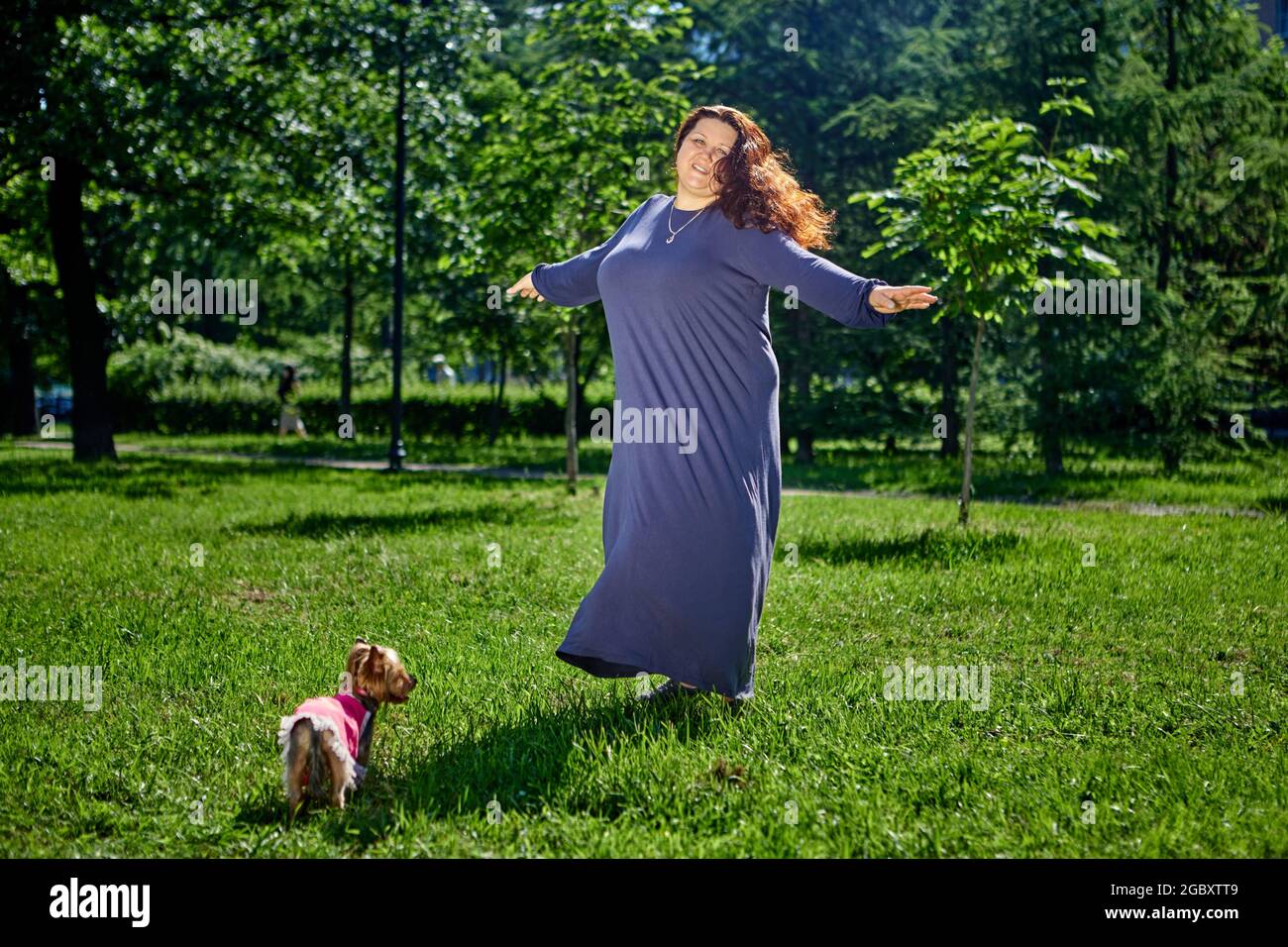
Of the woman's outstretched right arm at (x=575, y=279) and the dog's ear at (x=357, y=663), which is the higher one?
the woman's outstretched right arm at (x=575, y=279)

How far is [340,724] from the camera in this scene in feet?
12.2

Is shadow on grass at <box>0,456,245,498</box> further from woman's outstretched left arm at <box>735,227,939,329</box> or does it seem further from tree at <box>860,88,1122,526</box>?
woman's outstretched left arm at <box>735,227,939,329</box>

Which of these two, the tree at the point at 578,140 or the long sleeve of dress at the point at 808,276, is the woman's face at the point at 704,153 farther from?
the tree at the point at 578,140

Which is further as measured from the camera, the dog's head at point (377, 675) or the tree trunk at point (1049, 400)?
the tree trunk at point (1049, 400)

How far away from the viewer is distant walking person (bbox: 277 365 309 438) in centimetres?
2830

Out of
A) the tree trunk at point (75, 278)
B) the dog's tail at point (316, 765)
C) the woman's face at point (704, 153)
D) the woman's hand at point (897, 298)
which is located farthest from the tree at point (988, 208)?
the tree trunk at point (75, 278)

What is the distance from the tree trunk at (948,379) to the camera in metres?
20.3

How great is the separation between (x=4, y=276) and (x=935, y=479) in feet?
63.6

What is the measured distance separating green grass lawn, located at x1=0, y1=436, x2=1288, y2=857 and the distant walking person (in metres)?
18.8

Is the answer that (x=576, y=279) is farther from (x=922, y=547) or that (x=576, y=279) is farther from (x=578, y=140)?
(x=578, y=140)

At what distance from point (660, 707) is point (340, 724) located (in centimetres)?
150

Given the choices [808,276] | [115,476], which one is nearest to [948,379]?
[115,476]

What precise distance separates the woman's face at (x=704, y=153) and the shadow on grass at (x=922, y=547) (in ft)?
15.3

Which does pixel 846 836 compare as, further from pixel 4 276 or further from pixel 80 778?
Result: pixel 4 276
